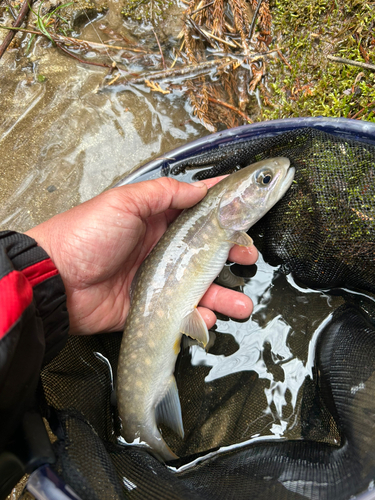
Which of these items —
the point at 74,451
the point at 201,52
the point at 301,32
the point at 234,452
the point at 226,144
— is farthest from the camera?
the point at 201,52

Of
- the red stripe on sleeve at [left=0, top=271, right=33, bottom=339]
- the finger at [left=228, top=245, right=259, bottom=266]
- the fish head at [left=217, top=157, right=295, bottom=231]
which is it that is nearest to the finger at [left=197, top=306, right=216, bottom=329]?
the finger at [left=228, top=245, right=259, bottom=266]

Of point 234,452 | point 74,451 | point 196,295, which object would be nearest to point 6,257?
point 74,451

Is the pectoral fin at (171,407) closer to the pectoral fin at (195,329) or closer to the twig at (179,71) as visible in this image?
the pectoral fin at (195,329)

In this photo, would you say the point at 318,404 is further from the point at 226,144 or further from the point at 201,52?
the point at 201,52

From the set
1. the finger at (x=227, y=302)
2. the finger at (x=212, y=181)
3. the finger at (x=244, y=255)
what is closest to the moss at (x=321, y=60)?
the finger at (x=212, y=181)

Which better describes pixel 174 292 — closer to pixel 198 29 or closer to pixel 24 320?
pixel 24 320

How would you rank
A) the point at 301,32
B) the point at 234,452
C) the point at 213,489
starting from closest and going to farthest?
the point at 213,489 → the point at 234,452 → the point at 301,32
